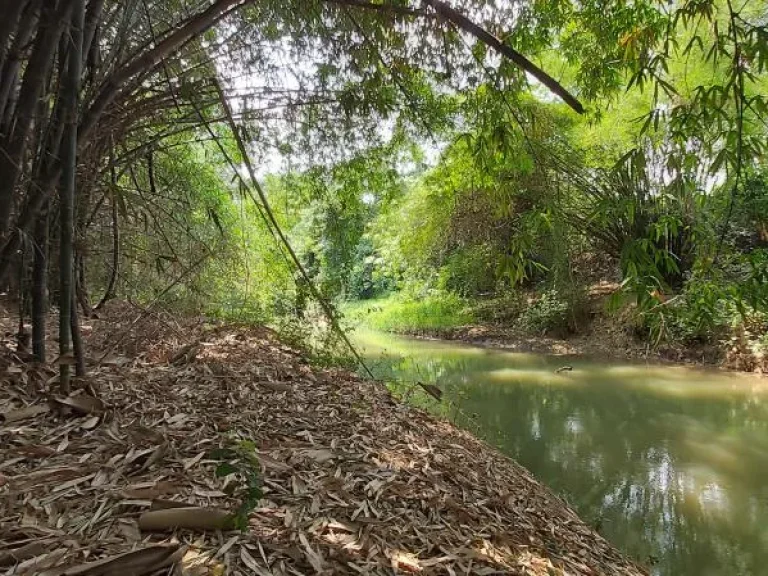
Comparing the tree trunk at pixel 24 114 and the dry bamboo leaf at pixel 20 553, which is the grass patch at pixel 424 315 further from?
the dry bamboo leaf at pixel 20 553

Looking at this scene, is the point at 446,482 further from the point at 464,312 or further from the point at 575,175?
→ the point at 464,312

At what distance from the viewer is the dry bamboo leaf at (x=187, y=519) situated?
4.75 ft

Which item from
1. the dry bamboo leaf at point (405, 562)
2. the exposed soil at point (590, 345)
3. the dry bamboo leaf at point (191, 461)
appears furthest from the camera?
the exposed soil at point (590, 345)

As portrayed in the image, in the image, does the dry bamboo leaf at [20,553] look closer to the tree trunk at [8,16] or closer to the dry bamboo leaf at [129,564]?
the dry bamboo leaf at [129,564]

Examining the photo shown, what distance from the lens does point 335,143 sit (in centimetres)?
494

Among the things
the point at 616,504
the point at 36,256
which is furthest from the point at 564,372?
the point at 36,256

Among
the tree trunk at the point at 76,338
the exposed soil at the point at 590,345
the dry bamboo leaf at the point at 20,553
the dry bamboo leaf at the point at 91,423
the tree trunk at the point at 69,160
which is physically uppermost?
the tree trunk at the point at 69,160

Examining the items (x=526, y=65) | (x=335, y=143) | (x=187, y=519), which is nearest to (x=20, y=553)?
(x=187, y=519)

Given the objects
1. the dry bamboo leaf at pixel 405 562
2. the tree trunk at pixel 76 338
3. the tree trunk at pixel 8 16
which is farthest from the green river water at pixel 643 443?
the tree trunk at pixel 8 16

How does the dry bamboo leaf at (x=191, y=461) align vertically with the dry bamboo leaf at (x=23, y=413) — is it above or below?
below

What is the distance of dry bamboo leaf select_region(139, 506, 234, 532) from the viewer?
1447 millimetres

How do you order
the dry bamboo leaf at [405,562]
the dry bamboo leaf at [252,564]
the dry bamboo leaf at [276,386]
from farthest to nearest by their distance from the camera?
the dry bamboo leaf at [276,386] < the dry bamboo leaf at [405,562] < the dry bamboo leaf at [252,564]

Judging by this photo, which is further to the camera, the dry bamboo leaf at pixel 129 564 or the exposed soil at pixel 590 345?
the exposed soil at pixel 590 345

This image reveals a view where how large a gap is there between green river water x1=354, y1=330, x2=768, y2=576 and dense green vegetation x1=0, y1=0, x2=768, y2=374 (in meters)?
1.10
